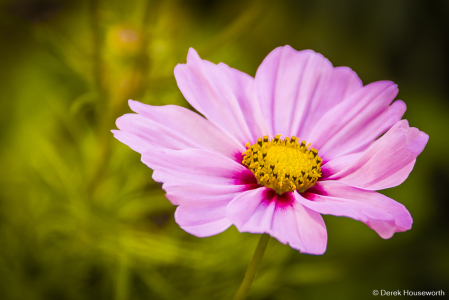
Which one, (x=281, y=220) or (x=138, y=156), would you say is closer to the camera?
(x=281, y=220)

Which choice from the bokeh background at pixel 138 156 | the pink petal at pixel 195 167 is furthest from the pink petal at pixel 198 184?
the bokeh background at pixel 138 156

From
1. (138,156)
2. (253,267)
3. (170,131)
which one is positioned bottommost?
(253,267)

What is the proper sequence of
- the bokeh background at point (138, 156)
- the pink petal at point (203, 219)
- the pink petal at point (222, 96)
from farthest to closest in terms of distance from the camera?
the bokeh background at point (138, 156) → the pink petal at point (222, 96) → the pink petal at point (203, 219)

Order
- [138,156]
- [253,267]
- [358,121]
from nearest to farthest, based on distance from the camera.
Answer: [253,267]
[358,121]
[138,156]

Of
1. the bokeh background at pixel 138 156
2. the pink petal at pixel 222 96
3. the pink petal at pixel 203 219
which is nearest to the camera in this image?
the pink petal at pixel 203 219

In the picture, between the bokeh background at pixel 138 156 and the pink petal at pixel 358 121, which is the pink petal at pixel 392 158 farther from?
the bokeh background at pixel 138 156

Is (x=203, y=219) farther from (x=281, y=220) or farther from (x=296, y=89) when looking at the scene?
(x=296, y=89)

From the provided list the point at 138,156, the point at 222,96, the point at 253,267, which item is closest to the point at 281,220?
the point at 253,267

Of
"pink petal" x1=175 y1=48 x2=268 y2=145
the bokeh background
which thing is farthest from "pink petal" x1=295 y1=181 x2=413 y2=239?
the bokeh background

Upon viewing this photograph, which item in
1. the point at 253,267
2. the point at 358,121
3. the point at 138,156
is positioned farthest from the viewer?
the point at 138,156
